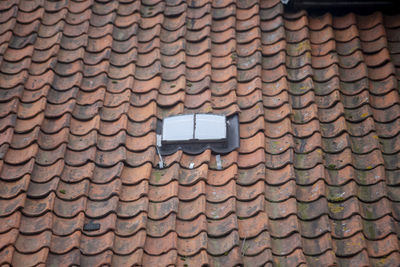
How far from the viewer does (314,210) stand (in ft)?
14.4

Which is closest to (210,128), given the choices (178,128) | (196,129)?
(196,129)

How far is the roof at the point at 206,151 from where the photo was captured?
13.6 ft

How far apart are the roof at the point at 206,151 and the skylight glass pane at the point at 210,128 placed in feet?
0.46

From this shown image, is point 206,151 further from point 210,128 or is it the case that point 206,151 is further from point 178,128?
point 178,128

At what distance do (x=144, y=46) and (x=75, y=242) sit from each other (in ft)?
7.47

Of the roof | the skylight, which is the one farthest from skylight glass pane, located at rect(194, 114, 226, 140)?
the roof

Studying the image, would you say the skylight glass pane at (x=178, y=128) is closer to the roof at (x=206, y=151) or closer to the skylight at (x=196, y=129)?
the skylight at (x=196, y=129)

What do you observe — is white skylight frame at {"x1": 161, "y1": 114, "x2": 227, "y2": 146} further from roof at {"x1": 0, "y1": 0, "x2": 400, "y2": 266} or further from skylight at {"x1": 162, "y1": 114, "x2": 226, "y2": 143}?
roof at {"x1": 0, "y1": 0, "x2": 400, "y2": 266}

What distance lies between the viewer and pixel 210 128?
4855 millimetres

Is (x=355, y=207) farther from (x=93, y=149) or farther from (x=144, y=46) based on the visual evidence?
(x=144, y=46)

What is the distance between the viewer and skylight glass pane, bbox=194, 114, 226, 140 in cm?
483

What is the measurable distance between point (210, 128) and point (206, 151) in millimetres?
196

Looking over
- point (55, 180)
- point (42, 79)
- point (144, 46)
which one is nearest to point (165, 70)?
point (144, 46)

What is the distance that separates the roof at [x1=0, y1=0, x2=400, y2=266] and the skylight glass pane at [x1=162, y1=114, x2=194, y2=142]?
12cm
